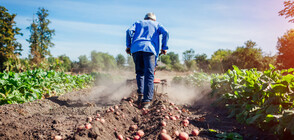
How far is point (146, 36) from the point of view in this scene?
3.96m

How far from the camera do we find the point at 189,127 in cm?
249

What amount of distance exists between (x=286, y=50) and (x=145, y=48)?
1443cm

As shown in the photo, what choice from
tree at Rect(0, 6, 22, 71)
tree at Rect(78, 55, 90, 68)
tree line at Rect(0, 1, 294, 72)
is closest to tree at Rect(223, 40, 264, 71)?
tree line at Rect(0, 1, 294, 72)

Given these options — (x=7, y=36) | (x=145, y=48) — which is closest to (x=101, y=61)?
(x=7, y=36)

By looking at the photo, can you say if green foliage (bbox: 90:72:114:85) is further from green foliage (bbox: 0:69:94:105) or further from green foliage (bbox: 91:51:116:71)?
green foliage (bbox: 91:51:116:71)

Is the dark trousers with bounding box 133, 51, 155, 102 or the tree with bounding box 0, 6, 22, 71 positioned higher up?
the tree with bounding box 0, 6, 22, 71

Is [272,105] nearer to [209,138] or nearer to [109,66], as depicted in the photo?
[209,138]

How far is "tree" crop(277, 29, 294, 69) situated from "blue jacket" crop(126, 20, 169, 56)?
12983 mm

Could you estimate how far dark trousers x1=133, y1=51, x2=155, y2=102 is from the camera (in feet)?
12.3

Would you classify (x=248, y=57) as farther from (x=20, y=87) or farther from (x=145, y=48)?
(x=20, y=87)

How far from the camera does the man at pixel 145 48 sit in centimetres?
379

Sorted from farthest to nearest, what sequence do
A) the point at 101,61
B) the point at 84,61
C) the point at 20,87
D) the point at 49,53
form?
the point at 84,61, the point at 101,61, the point at 49,53, the point at 20,87

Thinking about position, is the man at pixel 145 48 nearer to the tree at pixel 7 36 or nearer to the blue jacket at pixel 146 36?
the blue jacket at pixel 146 36

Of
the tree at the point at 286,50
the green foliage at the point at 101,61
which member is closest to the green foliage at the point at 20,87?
the tree at the point at 286,50
